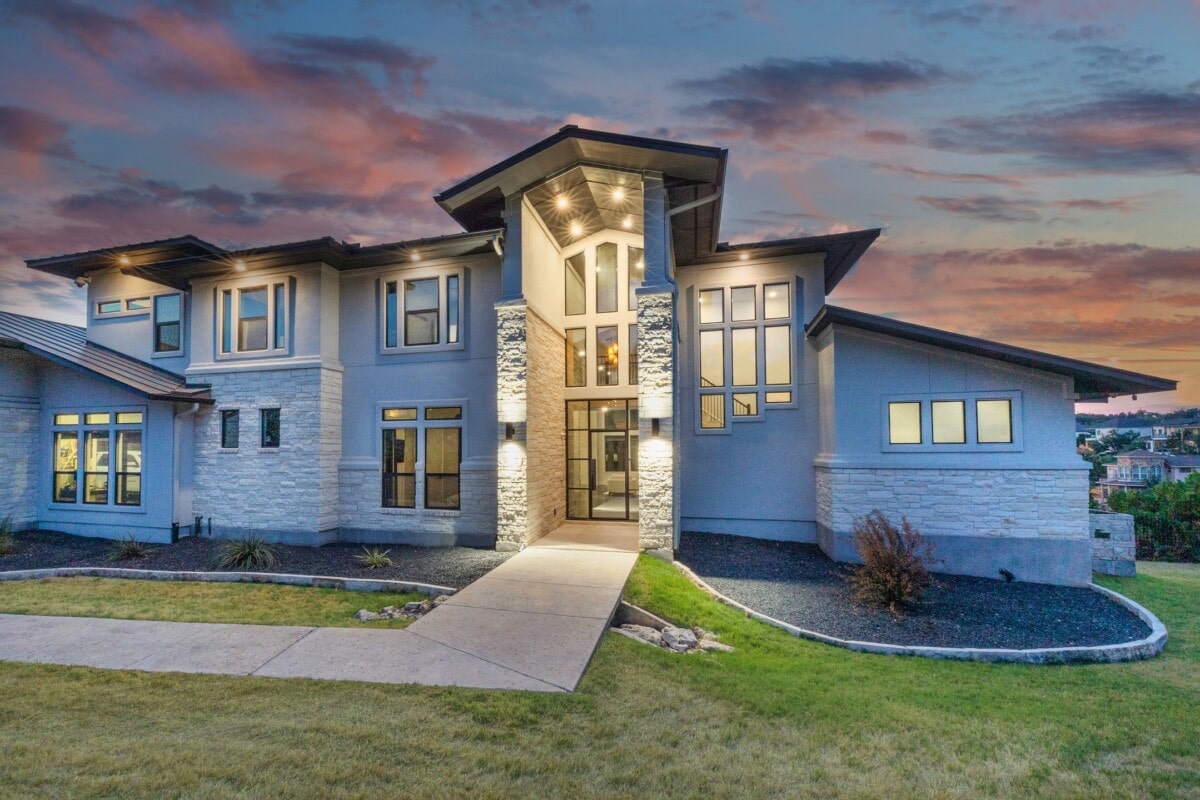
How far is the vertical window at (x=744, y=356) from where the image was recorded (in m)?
12.3

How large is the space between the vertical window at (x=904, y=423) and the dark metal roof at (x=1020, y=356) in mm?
1369

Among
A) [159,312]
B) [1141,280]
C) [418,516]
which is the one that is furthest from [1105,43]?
[159,312]

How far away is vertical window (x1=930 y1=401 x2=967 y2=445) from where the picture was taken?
9812 millimetres

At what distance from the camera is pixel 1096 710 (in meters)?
4.68

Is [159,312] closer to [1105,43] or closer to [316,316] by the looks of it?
[316,316]

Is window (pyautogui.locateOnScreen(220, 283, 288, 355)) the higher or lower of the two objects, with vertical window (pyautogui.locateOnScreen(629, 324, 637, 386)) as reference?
higher

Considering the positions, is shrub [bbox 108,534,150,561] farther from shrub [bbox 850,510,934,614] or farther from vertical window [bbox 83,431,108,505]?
shrub [bbox 850,510,934,614]

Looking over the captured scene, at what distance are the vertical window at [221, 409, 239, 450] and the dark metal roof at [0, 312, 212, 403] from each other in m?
0.51

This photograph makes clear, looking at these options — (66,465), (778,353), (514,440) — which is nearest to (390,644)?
(514,440)

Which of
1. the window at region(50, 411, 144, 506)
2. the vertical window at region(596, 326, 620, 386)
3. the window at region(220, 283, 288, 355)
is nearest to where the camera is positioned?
the window at region(220, 283, 288, 355)

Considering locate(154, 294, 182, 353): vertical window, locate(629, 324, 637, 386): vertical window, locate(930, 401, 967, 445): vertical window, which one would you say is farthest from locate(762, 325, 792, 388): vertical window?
locate(154, 294, 182, 353): vertical window

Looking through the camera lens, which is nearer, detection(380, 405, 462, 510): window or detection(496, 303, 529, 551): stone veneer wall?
detection(496, 303, 529, 551): stone veneer wall

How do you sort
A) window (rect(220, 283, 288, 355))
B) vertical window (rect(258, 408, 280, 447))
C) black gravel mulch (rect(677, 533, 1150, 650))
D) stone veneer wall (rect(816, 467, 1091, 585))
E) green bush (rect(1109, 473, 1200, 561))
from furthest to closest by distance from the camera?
green bush (rect(1109, 473, 1200, 561)), window (rect(220, 283, 288, 355)), vertical window (rect(258, 408, 280, 447)), stone veneer wall (rect(816, 467, 1091, 585)), black gravel mulch (rect(677, 533, 1150, 650))

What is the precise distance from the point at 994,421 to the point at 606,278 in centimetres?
871
